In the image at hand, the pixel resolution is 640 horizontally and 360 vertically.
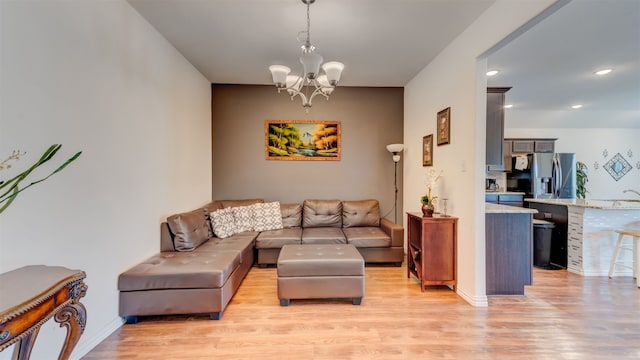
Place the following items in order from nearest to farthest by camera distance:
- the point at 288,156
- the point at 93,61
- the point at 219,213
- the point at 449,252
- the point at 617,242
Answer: the point at 93,61
the point at 449,252
the point at 617,242
the point at 219,213
the point at 288,156

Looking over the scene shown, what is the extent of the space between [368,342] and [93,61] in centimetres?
291

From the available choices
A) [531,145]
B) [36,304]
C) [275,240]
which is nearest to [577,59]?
[531,145]

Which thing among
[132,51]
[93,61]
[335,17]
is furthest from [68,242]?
[335,17]

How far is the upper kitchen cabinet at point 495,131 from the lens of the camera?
115 inches

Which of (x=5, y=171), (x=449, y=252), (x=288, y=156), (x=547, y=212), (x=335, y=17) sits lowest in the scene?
(x=449, y=252)

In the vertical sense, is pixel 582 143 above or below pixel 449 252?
above

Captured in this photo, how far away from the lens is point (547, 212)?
384cm

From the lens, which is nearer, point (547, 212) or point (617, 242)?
point (617, 242)

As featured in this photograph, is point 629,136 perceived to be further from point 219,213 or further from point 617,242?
point 219,213

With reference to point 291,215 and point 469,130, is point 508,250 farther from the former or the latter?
point 291,215

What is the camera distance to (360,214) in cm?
411

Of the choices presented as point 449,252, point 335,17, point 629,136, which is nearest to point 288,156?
point 335,17

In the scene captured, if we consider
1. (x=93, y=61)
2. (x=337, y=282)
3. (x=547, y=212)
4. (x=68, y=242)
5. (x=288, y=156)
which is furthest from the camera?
(x=288, y=156)

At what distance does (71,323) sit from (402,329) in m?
2.12
